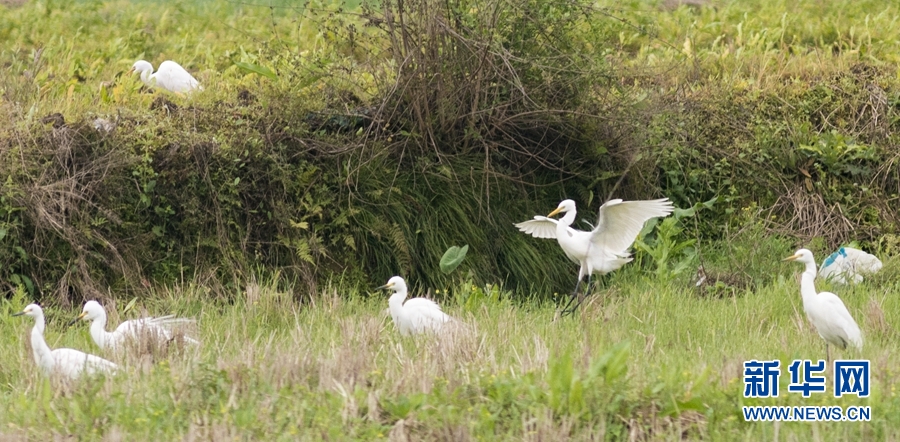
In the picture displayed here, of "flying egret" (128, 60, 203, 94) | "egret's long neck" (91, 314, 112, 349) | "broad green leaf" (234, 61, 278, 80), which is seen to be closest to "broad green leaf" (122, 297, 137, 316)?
"egret's long neck" (91, 314, 112, 349)

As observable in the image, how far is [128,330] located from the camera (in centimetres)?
603

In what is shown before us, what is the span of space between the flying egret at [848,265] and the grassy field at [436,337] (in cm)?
16

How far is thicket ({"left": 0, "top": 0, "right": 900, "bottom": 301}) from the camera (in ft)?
25.7

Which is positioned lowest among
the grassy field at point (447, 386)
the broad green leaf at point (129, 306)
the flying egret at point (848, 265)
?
the grassy field at point (447, 386)

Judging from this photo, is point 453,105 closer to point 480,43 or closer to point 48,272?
point 480,43

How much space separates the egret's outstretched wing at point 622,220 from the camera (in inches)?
279

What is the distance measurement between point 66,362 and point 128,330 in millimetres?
522

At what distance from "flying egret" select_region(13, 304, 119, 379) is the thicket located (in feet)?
6.35

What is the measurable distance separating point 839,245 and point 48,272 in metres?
5.99

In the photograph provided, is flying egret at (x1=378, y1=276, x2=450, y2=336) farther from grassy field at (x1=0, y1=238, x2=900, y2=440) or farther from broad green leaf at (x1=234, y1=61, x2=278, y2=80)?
broad green leaf at (x1=234, y1=61, x2=278, y2=80)

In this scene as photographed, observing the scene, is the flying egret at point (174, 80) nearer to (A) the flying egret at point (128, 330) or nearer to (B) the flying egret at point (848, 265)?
(A) the flying egret at point (128, 330)

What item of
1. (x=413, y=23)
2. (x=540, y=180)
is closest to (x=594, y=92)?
(x=540, y=180)

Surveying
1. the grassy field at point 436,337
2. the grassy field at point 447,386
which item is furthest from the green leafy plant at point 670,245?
the grassy field at point 447,386

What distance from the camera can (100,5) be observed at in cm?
1290
